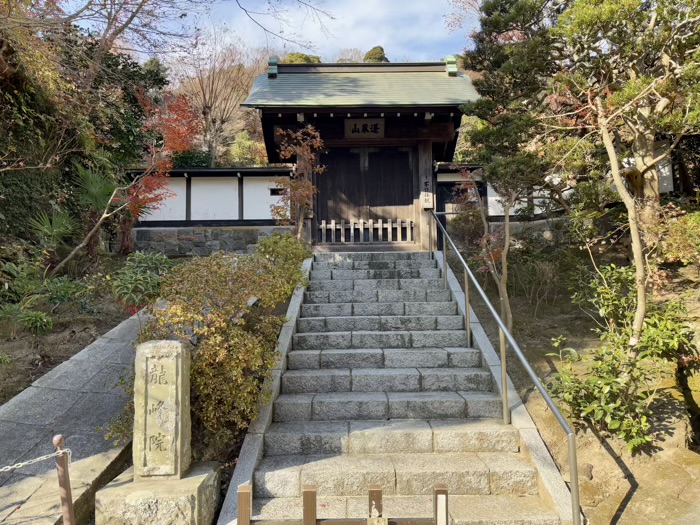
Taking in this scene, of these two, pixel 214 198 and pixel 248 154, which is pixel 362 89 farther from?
pixel 248 154

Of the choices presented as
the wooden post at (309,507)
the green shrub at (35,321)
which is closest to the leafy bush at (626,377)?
the wooden post at (309,507)

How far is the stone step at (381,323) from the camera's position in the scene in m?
5.21

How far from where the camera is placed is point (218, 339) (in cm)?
335

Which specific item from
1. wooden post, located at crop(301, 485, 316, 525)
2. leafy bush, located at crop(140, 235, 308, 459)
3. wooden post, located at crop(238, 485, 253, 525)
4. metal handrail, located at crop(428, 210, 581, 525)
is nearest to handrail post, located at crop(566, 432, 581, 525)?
metal handrail, located at crop(428, 210, 581, 525)

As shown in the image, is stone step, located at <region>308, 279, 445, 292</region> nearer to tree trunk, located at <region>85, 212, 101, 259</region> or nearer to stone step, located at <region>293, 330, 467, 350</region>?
stone step, located at <region>293, 330, 467, 350</region>

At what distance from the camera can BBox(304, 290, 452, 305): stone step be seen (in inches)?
231

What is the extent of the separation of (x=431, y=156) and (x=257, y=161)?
12179 mm

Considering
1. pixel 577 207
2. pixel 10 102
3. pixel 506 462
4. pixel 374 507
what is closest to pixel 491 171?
pixel 577 207

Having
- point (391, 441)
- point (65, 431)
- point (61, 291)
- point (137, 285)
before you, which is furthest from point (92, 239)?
point (391, 441)

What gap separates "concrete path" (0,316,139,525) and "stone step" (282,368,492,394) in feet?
5.19

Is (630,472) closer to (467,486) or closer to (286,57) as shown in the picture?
(467,486)

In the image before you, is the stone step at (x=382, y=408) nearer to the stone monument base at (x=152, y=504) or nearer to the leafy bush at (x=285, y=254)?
the stone monument base at (x=152, y=504)

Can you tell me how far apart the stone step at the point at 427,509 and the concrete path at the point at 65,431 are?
3.99 ft

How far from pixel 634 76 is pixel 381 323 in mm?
4672
